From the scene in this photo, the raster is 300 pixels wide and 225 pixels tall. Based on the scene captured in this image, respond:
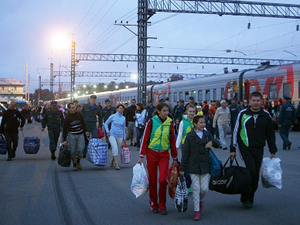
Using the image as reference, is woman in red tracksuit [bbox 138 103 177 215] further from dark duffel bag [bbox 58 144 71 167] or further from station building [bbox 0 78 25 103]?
station building [bbox 0 78 25 103]

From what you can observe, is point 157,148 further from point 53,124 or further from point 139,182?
point 53,124

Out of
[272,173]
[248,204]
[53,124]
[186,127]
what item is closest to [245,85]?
[53,124]

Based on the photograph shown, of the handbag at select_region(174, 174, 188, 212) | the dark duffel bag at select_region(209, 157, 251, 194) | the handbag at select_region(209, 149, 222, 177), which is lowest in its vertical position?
the handbag at select_region(174, 174, 188, 212)

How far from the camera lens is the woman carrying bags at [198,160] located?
237 inches

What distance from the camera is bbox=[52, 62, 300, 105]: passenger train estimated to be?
22.8 meters

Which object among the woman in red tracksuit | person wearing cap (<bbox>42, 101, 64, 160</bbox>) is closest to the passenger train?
person wearing cap (<bbox>42, 101, 64, 160</bbox>)

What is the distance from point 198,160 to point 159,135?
0.73 meters

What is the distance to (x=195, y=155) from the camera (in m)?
6.08

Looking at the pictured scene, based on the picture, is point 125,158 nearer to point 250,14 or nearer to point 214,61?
point 250,14

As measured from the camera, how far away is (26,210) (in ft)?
21.8

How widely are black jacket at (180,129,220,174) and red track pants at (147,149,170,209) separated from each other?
0.36 meters

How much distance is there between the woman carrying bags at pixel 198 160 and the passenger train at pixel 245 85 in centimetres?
1747

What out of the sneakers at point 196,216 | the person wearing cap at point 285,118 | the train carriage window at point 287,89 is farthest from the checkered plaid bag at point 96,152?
the train carriage window at point 287,89

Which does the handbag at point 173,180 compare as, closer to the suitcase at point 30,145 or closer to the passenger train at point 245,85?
the suitcase at point 30,145
